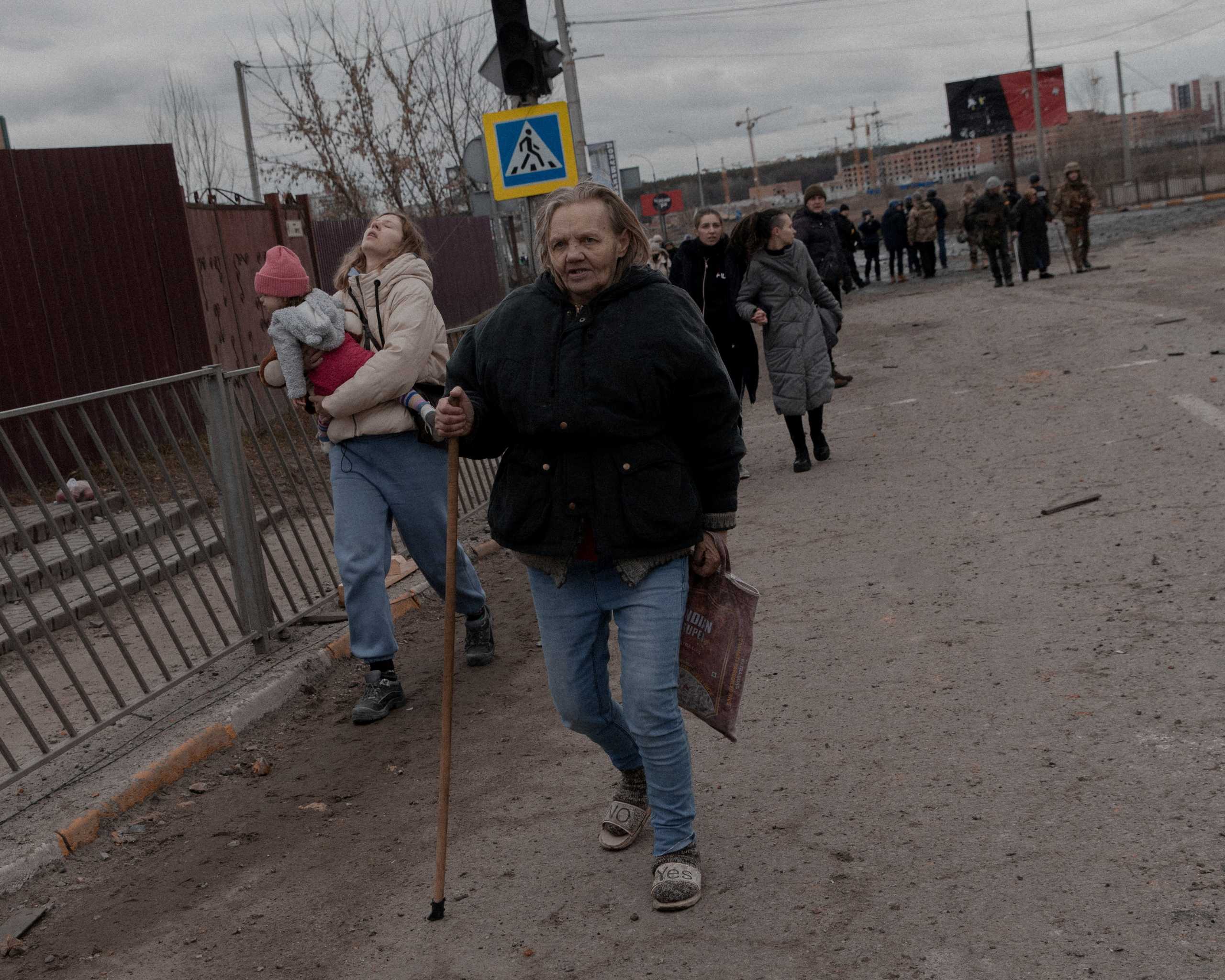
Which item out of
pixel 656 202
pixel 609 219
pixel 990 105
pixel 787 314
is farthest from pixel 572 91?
pixel 990 105

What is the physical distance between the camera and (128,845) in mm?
4480

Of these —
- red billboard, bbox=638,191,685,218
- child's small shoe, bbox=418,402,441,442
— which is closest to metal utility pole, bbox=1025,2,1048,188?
red billboard, bbox=638,191,685,218

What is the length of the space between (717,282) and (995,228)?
1420cm

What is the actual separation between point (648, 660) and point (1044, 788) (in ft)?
4.28

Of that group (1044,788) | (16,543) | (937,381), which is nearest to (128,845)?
(16,543)

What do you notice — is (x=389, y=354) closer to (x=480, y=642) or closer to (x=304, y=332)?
(x=304, y=332)

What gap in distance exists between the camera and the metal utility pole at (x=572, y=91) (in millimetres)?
17828

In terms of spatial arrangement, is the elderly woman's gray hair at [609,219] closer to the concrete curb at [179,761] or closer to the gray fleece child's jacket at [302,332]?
the gray fleece child's jacket at [302,332]

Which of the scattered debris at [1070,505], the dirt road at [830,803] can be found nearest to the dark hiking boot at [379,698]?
the dirt road at [830,803]

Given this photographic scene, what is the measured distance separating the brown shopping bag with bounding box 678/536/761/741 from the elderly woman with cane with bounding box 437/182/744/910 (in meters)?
0.10

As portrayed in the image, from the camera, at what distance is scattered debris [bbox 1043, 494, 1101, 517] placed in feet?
22.7

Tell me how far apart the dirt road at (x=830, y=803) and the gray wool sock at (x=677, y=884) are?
0.21 ft

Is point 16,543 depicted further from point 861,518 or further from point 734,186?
point 734,186

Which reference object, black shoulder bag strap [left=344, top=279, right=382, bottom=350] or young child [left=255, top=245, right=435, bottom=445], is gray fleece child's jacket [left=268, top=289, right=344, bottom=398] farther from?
black shoulder bag strap [left=344, top=279, right=382, bottom=350]
